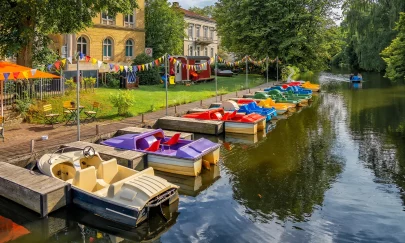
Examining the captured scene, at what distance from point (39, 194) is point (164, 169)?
15.3 feet

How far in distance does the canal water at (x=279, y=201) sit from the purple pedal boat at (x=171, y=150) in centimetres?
37

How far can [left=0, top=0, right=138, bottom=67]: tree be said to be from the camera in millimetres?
18438

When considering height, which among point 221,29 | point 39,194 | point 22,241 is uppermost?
point 221,29

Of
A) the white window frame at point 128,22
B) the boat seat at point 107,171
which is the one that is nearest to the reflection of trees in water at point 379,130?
the boat seat at point 107,171

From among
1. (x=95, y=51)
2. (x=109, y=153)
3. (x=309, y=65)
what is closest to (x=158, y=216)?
(x=109, y=153)

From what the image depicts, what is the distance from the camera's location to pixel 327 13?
44.3 m

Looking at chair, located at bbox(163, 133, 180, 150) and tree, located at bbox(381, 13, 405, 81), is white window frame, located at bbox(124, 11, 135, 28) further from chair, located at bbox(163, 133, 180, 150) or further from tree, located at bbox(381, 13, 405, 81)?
chair, located at bbox(163, 133, 180, 150)

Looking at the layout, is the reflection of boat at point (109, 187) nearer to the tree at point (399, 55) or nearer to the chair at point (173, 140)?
the chair at point (173, 140)

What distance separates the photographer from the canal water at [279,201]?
9.00m

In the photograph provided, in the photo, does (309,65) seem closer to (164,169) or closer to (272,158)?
(272,158)

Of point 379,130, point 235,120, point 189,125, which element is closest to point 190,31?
point 235,120

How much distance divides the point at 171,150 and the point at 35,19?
34.8 ft

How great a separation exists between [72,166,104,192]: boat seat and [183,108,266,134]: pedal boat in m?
10.4

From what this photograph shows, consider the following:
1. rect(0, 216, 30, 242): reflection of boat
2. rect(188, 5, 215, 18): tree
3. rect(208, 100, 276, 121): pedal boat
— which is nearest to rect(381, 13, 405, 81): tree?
rect(208, 100, 276, 121): pedal boat
